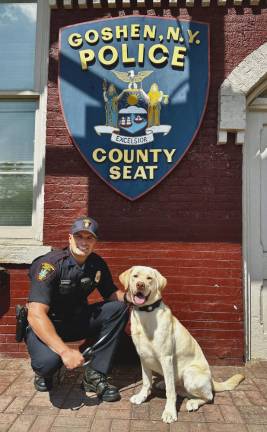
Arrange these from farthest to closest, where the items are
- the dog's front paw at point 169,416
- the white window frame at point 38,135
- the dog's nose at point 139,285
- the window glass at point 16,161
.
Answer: the window glass at point 16,161 < the white window frame at point 38,135 < the dog's nose at point 139,285 < the dog's front paw at point 169,416

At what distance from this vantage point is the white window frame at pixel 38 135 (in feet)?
13.9

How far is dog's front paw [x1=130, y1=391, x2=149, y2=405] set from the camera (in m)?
3.05

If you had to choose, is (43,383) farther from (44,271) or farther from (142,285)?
(142,285)

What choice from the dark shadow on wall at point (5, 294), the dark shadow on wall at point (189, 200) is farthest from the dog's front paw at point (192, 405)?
the dark shadow on wall at point (5, 294)

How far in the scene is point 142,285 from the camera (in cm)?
290

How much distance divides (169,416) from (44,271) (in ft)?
4.64

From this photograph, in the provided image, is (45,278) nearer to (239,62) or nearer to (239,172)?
(239,172)

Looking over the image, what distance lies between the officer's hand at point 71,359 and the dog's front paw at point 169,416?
0.73 metres

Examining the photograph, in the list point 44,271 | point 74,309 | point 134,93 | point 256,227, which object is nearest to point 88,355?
point 74,309

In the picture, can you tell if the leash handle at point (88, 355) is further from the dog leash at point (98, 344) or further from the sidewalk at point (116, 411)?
the sidewalk at point (116, 411)

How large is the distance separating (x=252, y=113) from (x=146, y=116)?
4.07 feet

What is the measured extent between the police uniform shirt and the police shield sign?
41.9 inches

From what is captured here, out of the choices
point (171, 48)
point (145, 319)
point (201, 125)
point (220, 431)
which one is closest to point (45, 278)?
point (145, 319)

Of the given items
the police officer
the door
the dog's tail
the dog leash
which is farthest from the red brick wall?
the dog leash
